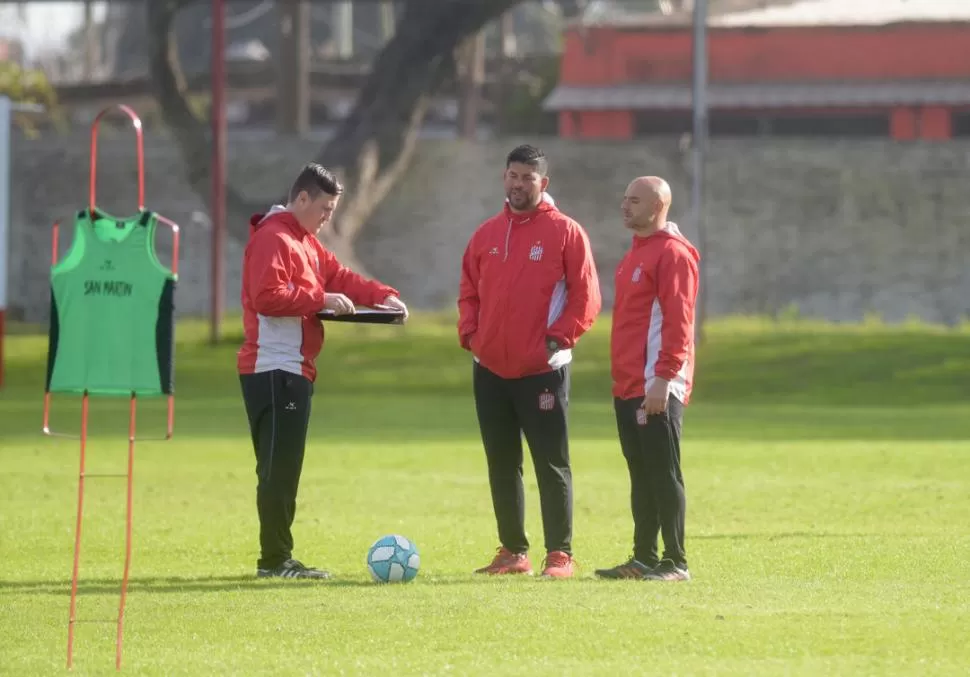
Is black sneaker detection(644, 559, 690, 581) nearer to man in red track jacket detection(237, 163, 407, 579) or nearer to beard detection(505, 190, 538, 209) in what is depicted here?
man in red track jacket detection(237, 163, 407, 579)

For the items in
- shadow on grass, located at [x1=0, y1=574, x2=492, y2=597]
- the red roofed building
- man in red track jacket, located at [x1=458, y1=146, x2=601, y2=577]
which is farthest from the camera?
the red roofed building

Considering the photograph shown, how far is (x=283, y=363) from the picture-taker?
34.3ft

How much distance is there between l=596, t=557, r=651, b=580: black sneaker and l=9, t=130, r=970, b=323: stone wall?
74.9 ft

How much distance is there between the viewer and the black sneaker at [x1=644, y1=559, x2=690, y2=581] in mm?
10109

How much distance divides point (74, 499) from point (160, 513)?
1029 mm

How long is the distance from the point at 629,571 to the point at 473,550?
5.95 feet

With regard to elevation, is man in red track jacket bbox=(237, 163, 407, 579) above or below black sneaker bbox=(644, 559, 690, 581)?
above

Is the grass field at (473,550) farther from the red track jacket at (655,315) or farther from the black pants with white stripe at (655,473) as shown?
the red track jacket at (655,315)

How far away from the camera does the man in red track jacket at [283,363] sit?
1043 centimetres

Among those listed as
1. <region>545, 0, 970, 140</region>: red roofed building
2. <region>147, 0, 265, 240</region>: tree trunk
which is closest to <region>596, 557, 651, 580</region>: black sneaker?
<region>147, 0, 265, 240</region>: tree trunk

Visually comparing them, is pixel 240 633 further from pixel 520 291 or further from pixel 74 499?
pixel 74 499

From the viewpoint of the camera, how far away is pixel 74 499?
1473cm

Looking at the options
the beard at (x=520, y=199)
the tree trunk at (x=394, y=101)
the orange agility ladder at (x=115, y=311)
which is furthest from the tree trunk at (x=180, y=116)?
the orange agility ladder at (x=115, y=311)

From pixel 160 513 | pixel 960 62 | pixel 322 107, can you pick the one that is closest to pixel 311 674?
pixel 160 513
